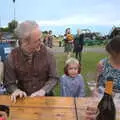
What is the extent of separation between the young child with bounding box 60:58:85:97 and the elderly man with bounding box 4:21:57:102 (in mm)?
795

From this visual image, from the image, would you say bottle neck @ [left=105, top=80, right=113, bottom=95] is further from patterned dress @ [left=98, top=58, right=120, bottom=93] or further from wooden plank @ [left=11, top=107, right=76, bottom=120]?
patterned dress @ [left=98, top=58, right=120, bottom=93]

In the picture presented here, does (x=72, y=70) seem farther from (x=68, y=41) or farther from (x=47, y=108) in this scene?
(x=68, y=41)

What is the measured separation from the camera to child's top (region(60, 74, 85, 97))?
4.61 meters

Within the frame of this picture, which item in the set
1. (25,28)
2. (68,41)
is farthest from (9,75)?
(68,41)

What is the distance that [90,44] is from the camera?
36.2 m

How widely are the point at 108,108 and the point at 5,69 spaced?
62.8 inches

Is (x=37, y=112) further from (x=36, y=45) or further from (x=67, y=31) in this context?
(x=67, y=31)

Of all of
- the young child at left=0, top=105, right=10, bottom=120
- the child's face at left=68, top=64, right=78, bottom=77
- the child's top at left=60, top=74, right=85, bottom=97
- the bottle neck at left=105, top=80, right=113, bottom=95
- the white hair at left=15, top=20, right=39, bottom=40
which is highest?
the white hair at left=15, top=20, right=39, bottom=40

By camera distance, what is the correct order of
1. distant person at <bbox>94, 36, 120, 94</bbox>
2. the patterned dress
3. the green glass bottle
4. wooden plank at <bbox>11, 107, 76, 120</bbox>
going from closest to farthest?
the green glass bottle < wooden plank at <bbox>11, 107, 76, 120</bbox> < distant person at <bbox>94, 36, 120, 94</bbox> < the patterned dress

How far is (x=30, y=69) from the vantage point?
12.2 feet

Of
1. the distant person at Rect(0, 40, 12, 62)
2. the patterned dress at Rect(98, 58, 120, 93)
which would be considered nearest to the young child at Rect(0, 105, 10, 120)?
the patterned dress at Rect(98, 58, 120, 93)

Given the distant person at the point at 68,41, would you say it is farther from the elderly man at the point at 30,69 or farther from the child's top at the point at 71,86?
the elderly man at the point at 30,69

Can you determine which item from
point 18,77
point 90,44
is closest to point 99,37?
point 90,44

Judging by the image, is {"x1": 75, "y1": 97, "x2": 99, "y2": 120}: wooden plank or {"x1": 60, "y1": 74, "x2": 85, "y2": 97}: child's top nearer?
{"x1": 75, "y1": 97, "x2": 99, "y2": 120}: wooden plank
